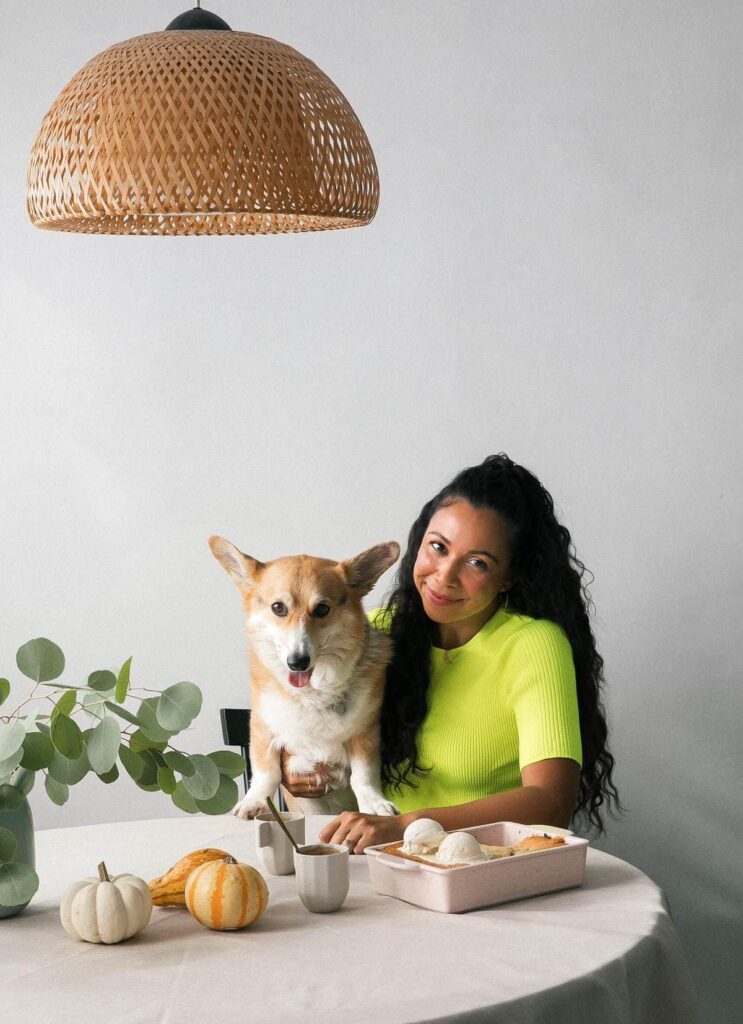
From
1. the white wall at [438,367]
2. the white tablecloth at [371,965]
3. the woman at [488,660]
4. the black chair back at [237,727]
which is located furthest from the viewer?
the white wall at [438,367]

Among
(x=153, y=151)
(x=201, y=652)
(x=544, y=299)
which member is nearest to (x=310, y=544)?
(x=201, y=652)

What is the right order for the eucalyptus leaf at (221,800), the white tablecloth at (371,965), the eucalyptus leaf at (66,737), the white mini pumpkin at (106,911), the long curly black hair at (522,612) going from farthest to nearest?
the long curly black hair at (522,612)
the eucalyptus leaf at (221,800)
the eucalyptus leaf at (66,737)
the white mini pumpkin at (106,911)
the white tablecloth at (371,965)

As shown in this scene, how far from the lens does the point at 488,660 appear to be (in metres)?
2.22

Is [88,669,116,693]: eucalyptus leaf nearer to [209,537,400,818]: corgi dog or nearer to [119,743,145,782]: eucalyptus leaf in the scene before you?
[119,743,145,782]: eucalyptus leaf

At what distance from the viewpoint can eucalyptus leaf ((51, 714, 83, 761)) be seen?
58.0 inches

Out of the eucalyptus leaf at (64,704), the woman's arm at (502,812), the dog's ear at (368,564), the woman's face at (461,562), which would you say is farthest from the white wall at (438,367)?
the eucalyptus leaf at (64,704)

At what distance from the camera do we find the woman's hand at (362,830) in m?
1.73

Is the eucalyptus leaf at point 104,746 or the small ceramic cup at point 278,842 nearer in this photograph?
the eucalyptus leaf at point 104,746

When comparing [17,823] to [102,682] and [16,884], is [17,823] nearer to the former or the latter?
[16,884]

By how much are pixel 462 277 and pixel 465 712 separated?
114 cm

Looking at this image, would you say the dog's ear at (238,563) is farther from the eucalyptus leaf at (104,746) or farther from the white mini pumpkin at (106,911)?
the white mini pumpkin at (106,911)

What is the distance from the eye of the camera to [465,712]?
7.20ft

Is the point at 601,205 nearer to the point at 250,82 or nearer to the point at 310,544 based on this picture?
the point at 310,544

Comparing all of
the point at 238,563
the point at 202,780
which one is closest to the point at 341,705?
the point at 238,563
